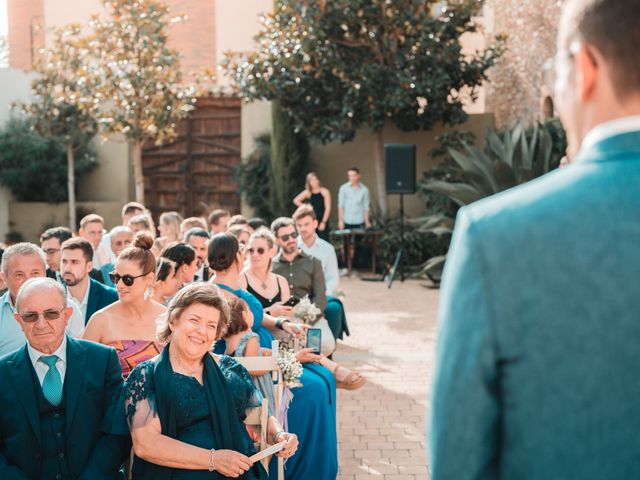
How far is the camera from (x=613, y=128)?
4.21ft

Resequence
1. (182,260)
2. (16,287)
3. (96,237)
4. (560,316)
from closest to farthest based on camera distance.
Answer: (560,316) < (16,287) < (182,260) < (96,237)

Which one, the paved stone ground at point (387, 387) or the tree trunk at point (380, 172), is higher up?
the tree trunk at point (380, 172)

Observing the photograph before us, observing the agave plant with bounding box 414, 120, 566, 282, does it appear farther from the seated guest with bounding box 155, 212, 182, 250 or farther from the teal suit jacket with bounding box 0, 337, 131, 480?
the teal suit jacket with bounding box 0, 337, 131, 480

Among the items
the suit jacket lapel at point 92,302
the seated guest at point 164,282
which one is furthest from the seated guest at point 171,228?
the seated guest at point 164,282

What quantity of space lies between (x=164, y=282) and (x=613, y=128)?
4496 millimetres

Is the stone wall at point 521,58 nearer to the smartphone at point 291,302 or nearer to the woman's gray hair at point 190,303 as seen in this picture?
the smartphone at point 291,302

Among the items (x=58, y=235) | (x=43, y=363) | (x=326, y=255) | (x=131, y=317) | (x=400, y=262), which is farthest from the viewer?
(x=400, y=262)

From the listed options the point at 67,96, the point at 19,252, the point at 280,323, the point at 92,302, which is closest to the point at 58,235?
the point at 92,302

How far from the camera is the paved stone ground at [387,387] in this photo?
5.78m

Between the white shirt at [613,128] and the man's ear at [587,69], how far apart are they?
2.0 inches

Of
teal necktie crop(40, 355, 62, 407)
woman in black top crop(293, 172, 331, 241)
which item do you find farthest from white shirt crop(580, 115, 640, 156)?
woman in black top crop(293, 172, 331, 241)

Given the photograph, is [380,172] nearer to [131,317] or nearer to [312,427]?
[312,427]

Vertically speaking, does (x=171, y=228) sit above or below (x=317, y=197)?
below

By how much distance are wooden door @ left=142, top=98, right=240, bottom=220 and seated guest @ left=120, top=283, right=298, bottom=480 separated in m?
16.6
